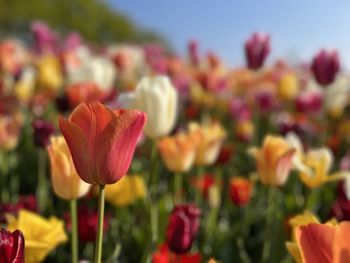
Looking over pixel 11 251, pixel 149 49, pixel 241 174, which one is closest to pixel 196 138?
pixel 11 251

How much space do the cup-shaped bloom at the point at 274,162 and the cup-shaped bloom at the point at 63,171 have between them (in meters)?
0.57

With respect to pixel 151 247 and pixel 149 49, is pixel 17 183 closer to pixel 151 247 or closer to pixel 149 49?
pixel 151 247

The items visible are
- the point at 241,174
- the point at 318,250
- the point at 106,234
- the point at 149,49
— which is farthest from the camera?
the point at 149,49

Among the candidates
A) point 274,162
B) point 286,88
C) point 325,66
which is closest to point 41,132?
point 274,162

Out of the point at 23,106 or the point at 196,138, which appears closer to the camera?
the point at 196,138

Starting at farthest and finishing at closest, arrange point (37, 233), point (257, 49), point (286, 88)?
point (286, 88)
point (257, 49)
point (37, 233)

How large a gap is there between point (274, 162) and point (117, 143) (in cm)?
83

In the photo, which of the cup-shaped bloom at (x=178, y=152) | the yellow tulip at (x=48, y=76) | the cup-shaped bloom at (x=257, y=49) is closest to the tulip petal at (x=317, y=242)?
the cup-shaped bloom at (x=178, y=152)

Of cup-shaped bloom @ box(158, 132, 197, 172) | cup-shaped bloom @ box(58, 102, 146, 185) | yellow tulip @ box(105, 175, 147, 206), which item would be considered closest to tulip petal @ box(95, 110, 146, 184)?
cup-shaped bloom @ box(58, 102, 146, 185)

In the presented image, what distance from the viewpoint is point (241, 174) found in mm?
3275

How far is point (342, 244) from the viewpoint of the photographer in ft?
2.35

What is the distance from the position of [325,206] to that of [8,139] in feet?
4.26

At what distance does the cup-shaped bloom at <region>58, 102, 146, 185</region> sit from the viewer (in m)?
0.82

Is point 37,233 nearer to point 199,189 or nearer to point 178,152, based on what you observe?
point 178,152
